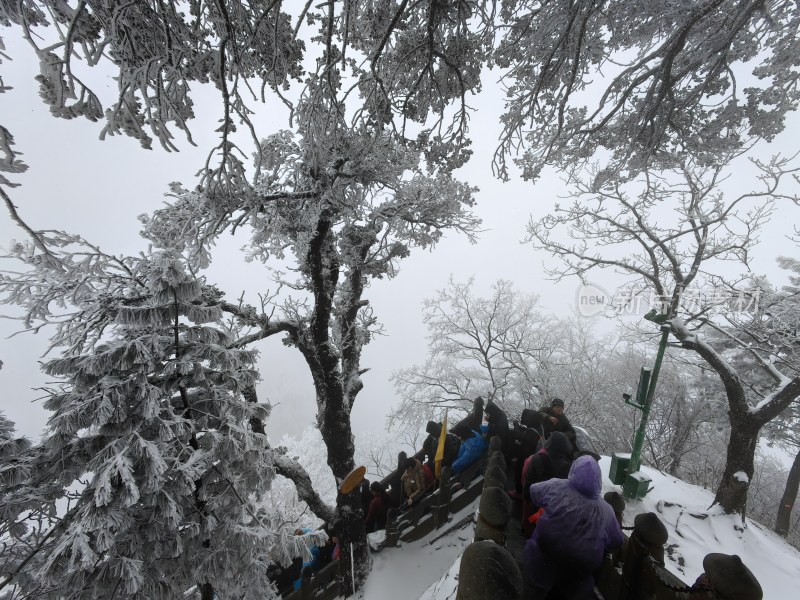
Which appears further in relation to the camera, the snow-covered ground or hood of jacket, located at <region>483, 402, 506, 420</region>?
hood of jacket, located at <region>483, 402, 506, 420</region>

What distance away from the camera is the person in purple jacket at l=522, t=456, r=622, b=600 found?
2531 mm

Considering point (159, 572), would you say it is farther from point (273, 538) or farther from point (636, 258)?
point (636, 258)

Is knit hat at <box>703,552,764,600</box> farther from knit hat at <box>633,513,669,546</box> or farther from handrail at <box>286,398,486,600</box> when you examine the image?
handrail at <box>286,398,486,600</box>

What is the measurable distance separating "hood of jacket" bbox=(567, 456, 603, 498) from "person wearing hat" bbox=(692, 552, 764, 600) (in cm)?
87

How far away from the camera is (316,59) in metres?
2.76

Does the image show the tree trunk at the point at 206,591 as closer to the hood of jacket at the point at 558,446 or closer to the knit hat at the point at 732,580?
the hood of jacket at the point at 558,446

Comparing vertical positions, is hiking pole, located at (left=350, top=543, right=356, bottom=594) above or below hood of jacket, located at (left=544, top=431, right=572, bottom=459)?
below

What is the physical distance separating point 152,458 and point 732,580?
3957 millimetres

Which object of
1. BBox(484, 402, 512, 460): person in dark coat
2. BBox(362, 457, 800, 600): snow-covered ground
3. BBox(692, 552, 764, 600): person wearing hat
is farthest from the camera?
BBox(484, 402, 512, 460): person in dark coat

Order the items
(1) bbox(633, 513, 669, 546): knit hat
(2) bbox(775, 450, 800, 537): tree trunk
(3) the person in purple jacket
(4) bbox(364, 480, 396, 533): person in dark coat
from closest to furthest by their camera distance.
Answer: (1) bbox(633, 513, 669, 546): knit hat
(3) the person in purple jacket
(4) bbox(364, 480, 396, 533): person in dark coat
(2) bbox(775, 450, 800, 537): tree trunk

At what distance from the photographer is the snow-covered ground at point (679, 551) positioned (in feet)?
16.3

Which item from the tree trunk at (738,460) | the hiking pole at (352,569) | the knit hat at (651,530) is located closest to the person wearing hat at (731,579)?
the knit hat at (651,530)

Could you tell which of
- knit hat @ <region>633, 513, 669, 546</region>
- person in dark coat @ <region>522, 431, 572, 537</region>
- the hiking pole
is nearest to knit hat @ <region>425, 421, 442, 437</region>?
the hiking pole

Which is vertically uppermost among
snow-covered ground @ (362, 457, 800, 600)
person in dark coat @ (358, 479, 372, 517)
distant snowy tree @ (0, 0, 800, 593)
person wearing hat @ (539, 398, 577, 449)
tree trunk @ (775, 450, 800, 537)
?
distant snowy tree @ (0, 0, 800, 593)
